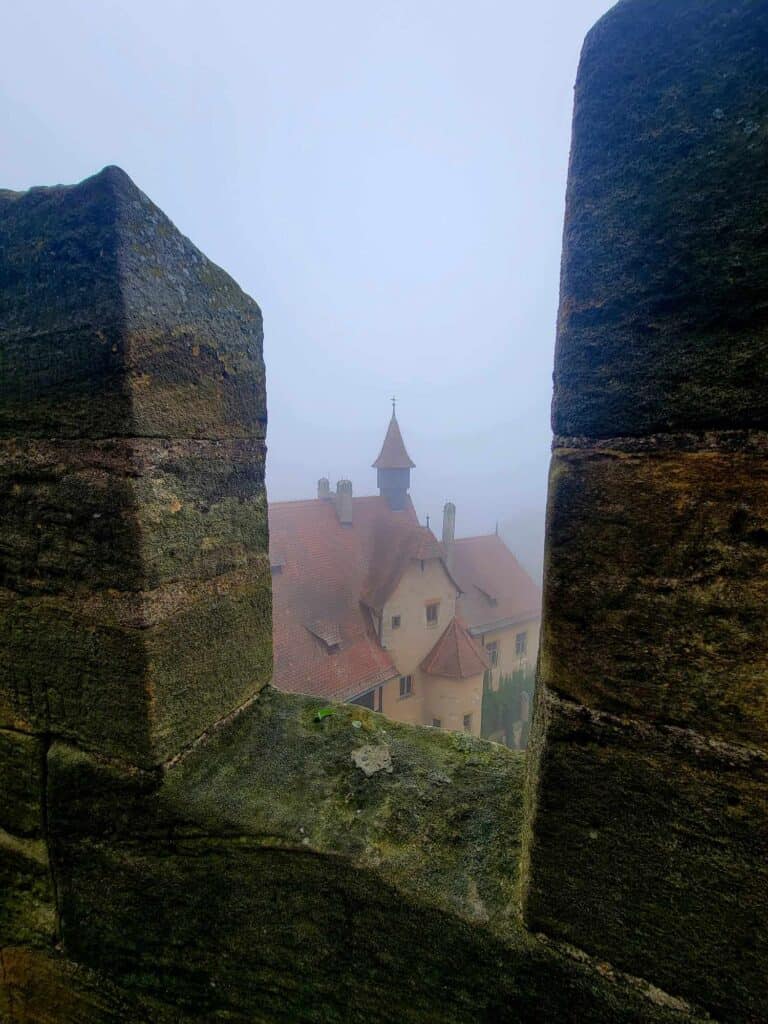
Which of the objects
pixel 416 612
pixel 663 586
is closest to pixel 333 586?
pixel 416 612

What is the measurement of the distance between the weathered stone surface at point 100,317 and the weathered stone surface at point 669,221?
94 cm

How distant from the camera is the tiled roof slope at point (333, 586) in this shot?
1420 centimetres

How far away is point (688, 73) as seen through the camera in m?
0.83

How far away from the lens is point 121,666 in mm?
1335

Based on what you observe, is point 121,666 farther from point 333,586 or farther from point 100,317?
point 333,586

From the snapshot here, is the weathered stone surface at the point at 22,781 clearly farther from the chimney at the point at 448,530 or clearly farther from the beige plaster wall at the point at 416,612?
the chimney at the point at 448,530

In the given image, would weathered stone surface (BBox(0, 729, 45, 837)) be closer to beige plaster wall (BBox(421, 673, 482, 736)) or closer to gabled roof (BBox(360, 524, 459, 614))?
gabled roof (BBox(360, 524, 459, 614))

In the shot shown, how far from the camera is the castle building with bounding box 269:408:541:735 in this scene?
1467 cm

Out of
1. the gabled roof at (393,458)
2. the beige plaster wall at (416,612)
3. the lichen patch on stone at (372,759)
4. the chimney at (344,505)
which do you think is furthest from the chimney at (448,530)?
the lichen patch on stone at (372,759)

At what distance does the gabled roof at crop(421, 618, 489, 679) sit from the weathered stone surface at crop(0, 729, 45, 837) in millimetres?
15824

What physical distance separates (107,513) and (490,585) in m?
22.2

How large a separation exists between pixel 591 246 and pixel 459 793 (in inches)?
49.2

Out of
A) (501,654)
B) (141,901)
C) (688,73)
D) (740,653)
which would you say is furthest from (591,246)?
(501,654)

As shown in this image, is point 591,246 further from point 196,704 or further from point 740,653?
point 196,704
